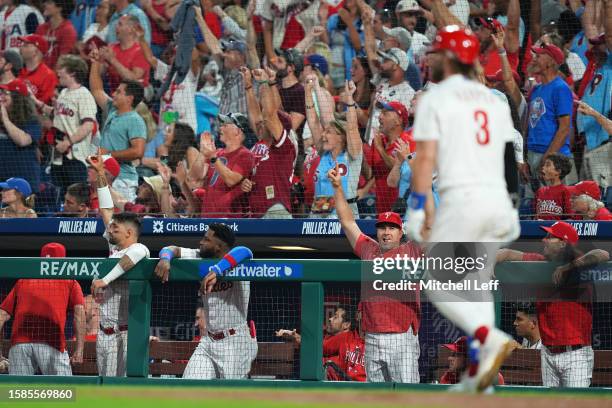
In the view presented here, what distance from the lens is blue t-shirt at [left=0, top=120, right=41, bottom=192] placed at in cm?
1169

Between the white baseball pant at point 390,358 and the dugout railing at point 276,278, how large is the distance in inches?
12.7

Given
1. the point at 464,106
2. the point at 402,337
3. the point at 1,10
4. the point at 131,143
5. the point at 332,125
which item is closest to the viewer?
the point at 464,106

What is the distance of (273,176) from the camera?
10.2 meters

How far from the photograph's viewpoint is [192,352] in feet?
28.5

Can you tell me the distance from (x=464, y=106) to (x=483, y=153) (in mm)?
234

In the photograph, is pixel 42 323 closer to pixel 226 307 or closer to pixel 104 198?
pixel 104 198

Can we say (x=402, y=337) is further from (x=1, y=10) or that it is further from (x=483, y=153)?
(x=1, y=10)

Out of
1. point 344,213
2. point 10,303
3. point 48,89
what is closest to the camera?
point 344,213

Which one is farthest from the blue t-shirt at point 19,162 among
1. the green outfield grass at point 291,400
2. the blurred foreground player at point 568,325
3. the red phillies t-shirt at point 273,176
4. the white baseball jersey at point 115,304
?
the green outfield grass at point 291,400

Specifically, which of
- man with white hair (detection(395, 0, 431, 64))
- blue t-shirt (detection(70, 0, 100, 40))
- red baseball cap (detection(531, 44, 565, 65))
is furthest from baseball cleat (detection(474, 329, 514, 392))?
blue t-shirt (detection(70, 0, 100, 40))

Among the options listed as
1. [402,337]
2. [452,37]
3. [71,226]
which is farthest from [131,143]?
[452,37]

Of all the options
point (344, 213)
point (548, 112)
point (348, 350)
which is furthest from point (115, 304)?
point (548, 112)

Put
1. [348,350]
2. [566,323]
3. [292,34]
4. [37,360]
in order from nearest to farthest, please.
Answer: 1. [566,323]
2. [348,350]
3. [37,360]
4. [292,34]

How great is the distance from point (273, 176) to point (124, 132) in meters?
1.92
